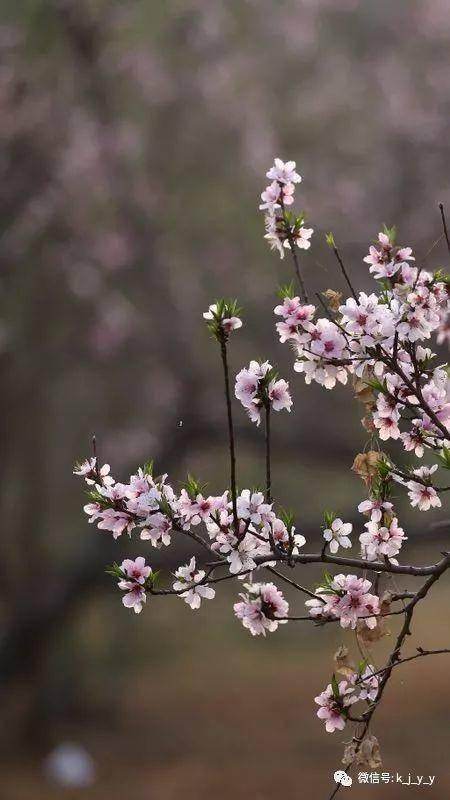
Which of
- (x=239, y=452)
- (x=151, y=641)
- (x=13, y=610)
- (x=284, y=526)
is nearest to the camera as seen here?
(x=284, y=526)

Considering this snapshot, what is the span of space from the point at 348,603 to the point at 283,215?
0.44m

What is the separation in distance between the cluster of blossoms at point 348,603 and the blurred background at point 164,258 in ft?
7.32

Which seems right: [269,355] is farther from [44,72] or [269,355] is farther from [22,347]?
[44,72]

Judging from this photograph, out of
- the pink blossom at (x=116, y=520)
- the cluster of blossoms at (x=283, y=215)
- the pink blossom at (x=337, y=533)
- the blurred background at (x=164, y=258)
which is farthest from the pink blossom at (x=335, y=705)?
the blurred background at (x=164, y=258)

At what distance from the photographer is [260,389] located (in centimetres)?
103

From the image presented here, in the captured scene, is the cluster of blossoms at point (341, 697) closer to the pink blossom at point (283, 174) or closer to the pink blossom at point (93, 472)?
the pink blossom at point (93, 472)

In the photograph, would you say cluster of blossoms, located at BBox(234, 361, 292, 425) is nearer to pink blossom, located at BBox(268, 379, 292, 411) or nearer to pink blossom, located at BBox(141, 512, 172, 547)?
pink blossom, located at BBox(268, 379, 292, 411)

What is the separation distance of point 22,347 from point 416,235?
1.44 m

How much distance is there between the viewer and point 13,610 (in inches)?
135

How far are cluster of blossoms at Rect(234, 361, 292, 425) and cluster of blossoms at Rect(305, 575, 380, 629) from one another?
0.67 ft

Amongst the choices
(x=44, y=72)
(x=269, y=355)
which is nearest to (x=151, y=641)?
(x=269, y=355)

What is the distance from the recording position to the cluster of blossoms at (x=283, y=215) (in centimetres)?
117

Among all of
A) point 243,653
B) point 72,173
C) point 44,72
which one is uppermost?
point 44,72

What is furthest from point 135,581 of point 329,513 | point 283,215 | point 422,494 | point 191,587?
point 283,215
